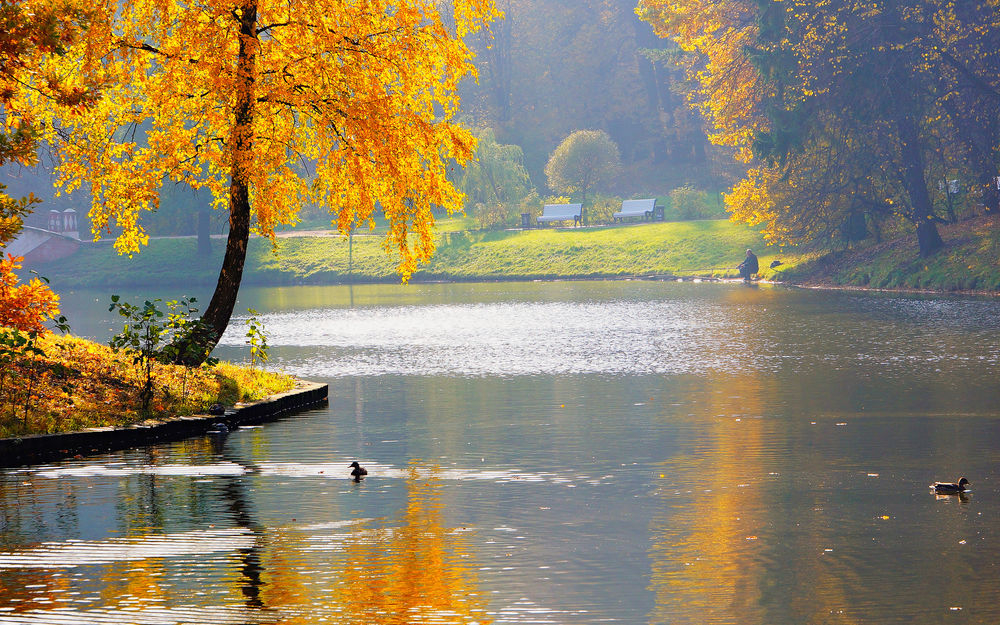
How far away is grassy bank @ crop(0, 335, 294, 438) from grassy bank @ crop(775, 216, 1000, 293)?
30155mm

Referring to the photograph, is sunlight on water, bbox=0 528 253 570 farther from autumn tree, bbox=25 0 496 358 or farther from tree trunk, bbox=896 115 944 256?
tree trunk, bbox=896 115 944 256

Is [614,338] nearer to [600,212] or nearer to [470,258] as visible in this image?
[470,258]

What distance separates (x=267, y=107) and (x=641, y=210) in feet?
186

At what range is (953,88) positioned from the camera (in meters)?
42.0

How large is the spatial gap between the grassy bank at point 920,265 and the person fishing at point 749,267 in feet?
10.2

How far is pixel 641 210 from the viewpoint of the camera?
73688 mm

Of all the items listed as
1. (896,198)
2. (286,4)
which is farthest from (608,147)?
(286,4)

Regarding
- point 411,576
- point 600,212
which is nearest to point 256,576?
point 411,576

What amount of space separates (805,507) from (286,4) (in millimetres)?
11678

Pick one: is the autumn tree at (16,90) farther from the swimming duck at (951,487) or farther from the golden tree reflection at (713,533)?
the swimming duck at (951,487)

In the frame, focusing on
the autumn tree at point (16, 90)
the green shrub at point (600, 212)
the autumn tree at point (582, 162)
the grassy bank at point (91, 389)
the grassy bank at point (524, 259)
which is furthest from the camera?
the autumn tree at point (582, 162)

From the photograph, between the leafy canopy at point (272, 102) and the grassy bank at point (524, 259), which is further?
the grassy bank at point (524, 259)

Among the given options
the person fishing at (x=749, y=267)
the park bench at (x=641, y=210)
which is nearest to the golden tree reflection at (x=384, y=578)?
the person fishing at (x=749, y=267)

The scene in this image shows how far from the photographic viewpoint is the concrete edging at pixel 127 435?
14188mm
